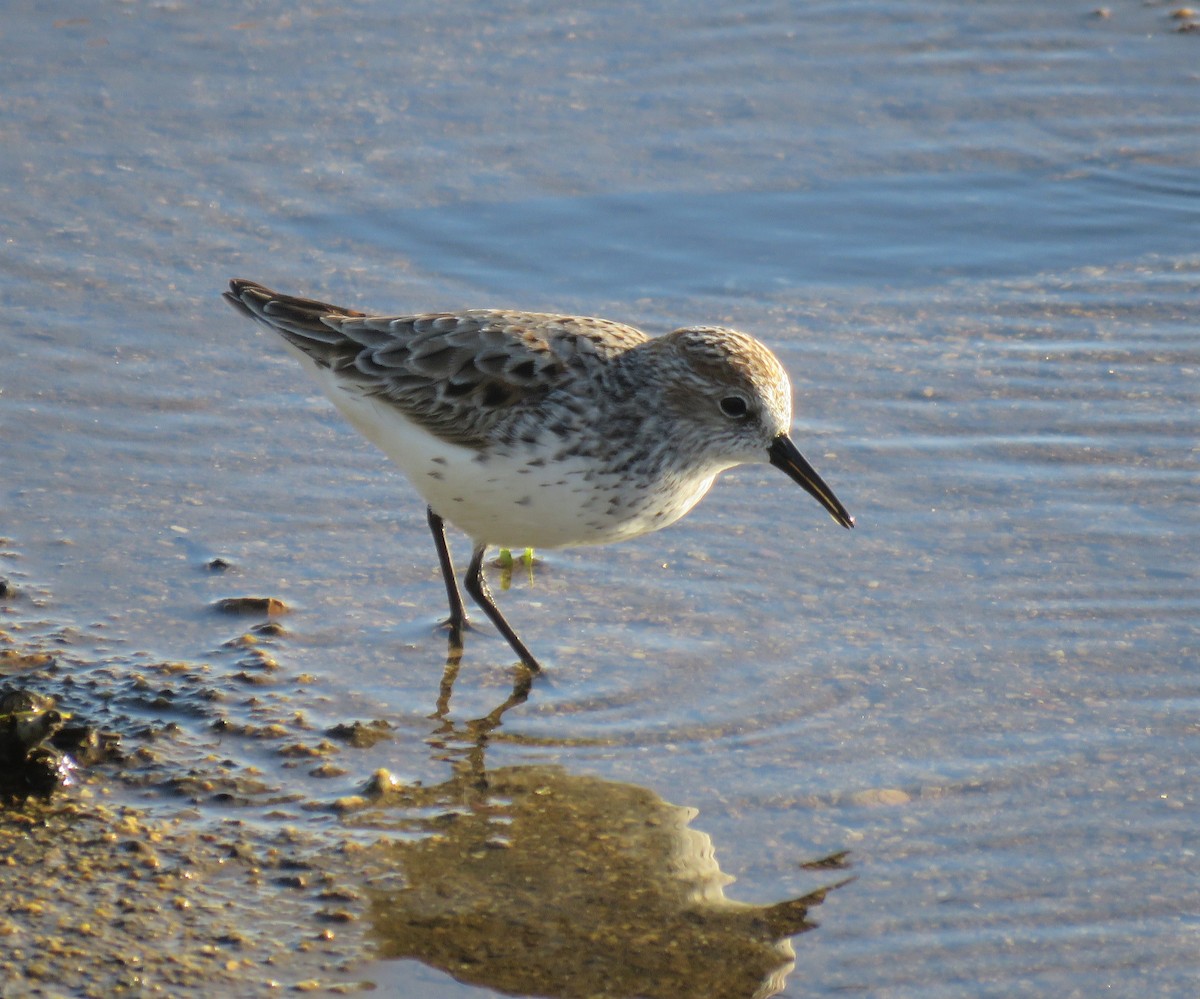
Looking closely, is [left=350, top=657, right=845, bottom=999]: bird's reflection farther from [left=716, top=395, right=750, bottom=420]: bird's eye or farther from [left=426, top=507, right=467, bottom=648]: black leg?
[left=716, top=395, right=750, bottom=420]: bird's eye

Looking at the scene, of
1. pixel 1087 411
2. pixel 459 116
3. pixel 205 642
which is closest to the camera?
pixel 205 642

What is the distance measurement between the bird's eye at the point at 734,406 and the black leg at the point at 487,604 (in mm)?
1094

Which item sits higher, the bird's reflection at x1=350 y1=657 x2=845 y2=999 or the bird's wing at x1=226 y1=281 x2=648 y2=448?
the bird's wing at x1=226 y1=281 x2=648 y2=448

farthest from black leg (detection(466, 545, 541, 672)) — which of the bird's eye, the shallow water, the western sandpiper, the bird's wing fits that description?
the bird's eye

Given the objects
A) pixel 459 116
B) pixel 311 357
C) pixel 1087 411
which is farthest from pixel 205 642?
pixel 459 116

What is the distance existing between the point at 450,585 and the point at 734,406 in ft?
4.37

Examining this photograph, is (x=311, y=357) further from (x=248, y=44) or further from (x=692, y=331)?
(x=248, y=44)

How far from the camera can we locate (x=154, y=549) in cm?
713

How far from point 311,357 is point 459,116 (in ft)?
13.3

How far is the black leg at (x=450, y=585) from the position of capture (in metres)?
6.83

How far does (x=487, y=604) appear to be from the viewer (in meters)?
6.77

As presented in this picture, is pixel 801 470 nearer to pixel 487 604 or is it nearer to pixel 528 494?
pixel 528 494

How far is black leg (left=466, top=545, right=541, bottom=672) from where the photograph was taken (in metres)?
6.62

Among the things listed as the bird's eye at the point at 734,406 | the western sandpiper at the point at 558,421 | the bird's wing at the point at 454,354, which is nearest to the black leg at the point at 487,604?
the western sandpiper at the point at 558,421
